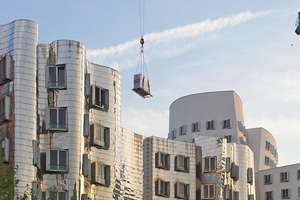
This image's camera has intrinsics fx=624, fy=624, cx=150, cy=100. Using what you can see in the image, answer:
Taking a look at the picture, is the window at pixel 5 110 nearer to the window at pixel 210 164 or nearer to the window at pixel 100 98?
the window at pixel 100 98

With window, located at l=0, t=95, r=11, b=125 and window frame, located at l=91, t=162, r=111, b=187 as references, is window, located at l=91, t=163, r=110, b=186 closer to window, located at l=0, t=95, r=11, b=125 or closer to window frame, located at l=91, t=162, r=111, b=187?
window frame, located at l=91, t=162, r=111, b=187

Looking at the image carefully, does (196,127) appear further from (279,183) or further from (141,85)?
(141,85)

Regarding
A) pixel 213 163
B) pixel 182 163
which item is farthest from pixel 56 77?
pixel 213 163

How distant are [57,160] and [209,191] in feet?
64.1

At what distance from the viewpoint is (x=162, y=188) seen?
194 ft

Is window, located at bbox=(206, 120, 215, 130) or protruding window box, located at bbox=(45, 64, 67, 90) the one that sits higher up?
window, located at bbox=(206, 120, 215, 130)

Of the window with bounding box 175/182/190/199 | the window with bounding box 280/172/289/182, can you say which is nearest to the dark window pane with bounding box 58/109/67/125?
the window with bounding box 175/182/190/199

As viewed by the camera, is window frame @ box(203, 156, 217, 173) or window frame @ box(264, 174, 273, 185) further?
window frame @ box(264, 174, 273, 185)

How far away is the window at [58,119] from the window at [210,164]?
739 inches

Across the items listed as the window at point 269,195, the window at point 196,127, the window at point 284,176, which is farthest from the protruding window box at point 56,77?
the window at point 269,195

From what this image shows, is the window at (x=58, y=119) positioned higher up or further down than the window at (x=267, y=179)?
higher up

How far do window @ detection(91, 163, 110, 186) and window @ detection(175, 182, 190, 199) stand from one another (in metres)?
10.1

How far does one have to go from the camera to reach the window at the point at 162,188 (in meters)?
58.4

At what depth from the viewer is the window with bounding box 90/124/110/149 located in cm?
5119
